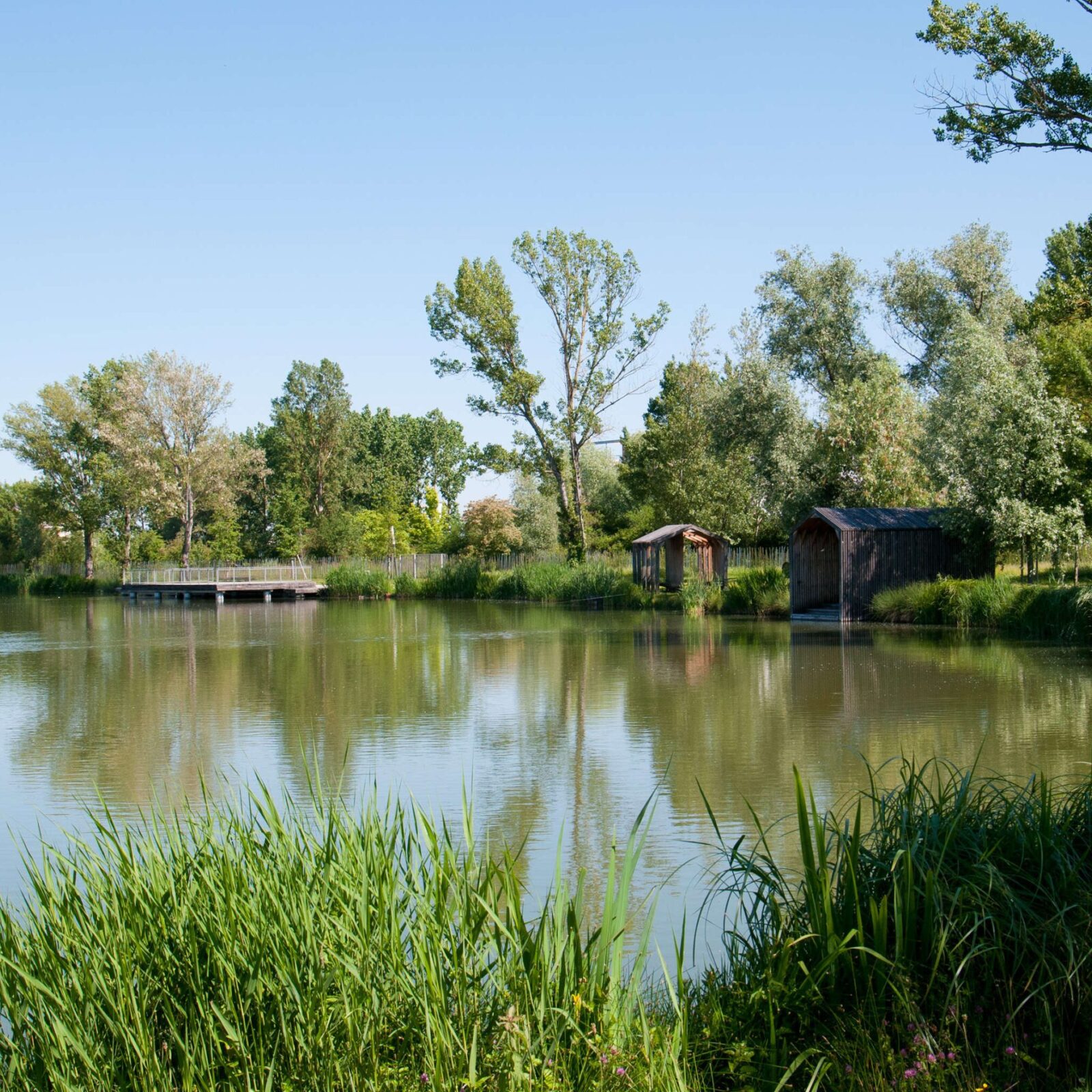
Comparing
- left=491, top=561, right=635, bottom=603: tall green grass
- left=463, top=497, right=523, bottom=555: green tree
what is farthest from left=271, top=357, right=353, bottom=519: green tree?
left=491, top=561, right=635, bottom=603: tall green grass

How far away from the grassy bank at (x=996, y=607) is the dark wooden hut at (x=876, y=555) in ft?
1.96

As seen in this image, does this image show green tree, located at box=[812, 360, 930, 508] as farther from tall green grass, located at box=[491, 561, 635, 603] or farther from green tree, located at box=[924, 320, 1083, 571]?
green tree, located at box=[924, 320, 1083, 571]

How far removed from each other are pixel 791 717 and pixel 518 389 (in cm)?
3481

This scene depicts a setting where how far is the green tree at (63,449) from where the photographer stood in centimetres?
6425

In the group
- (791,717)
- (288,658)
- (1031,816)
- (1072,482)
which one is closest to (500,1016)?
(1031,816)

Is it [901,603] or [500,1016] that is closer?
[500,1016]

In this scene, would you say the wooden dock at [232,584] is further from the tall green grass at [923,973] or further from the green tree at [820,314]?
the tall green grass at [923,973]

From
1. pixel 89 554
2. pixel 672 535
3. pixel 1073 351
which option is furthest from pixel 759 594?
pixel 89 554

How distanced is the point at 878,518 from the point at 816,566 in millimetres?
2357

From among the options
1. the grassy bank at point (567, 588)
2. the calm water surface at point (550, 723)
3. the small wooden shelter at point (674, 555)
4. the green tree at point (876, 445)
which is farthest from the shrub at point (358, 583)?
the calm water surface at point (550, 723)

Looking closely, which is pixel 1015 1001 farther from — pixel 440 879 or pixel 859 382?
pixel 859 382

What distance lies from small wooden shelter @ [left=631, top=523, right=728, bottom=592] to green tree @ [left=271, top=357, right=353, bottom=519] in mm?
35507

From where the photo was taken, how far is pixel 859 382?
3616 cm

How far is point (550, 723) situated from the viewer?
534 inches
